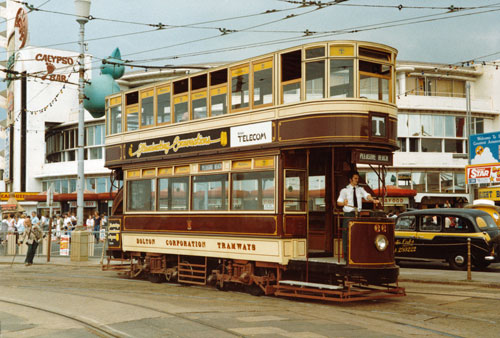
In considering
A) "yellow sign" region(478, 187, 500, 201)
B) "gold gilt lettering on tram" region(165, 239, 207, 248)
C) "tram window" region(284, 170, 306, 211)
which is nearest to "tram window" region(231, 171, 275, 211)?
"tram window" region(284, 170, 306, 211)

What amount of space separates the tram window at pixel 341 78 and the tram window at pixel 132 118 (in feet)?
20.4

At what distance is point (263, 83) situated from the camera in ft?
44.5

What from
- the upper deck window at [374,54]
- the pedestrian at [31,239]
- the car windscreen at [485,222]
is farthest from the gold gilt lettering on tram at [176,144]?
the car windscreen at [485,222]

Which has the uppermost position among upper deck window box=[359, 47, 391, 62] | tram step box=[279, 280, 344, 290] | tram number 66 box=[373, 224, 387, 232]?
upper deck window box=[359, 47, 391, 62]

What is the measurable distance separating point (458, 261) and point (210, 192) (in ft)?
27.4

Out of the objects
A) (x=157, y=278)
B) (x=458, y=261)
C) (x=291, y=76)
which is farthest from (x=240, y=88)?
(x=458, y=261)

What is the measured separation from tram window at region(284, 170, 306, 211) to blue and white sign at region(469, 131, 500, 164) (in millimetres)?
19126

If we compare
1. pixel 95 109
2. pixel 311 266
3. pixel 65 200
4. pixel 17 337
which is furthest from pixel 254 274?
pixel 65 200

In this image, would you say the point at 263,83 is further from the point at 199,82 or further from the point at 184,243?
the point at 184,243

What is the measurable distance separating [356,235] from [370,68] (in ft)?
10.3

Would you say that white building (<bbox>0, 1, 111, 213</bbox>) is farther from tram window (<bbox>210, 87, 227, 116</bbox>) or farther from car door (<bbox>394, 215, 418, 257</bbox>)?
tram window (<bbox>210, 87, 227, 116</bbox>)

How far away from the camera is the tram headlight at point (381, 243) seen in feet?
39.3

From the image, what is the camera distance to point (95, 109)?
2472 cm

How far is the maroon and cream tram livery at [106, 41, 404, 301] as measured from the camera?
487 inches
